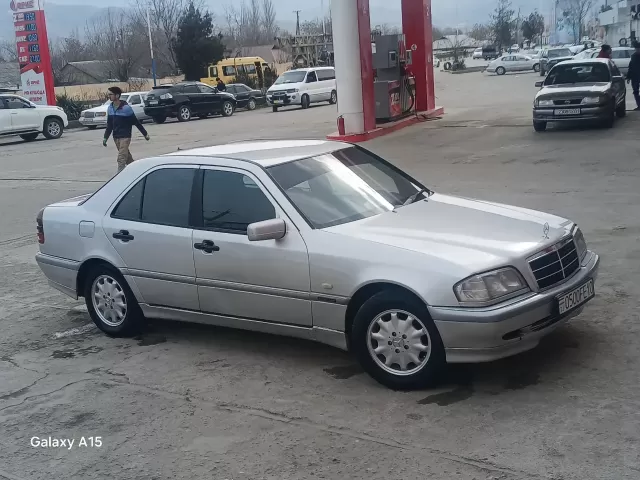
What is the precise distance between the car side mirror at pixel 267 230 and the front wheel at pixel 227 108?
31.6 m

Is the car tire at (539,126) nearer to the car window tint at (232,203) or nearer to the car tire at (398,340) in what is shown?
the car window tint at (232,203)

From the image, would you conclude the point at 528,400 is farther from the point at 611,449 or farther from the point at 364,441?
the point at 364,441

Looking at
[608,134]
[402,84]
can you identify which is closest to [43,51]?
[402,84]

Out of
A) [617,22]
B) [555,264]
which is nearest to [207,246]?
[555,264]

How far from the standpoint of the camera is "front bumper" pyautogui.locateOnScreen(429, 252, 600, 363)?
4.67m

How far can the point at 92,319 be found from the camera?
269 inches

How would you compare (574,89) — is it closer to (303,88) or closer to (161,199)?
(161,199)

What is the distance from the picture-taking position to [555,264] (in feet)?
16.7

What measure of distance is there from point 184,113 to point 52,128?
6351 millimetres

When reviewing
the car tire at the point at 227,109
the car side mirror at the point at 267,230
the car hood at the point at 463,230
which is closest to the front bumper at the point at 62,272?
the car side mirror at the point at 267,230

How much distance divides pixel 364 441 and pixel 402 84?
19.9 metres

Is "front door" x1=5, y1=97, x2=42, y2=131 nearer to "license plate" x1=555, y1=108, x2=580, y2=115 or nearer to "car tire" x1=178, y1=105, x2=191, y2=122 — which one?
"car tire" x1=178, y1=105, x2=191, y2=122

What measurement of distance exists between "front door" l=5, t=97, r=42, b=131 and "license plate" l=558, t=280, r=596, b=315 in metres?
26.6

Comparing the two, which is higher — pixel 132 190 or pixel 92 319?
pixel 132 190
